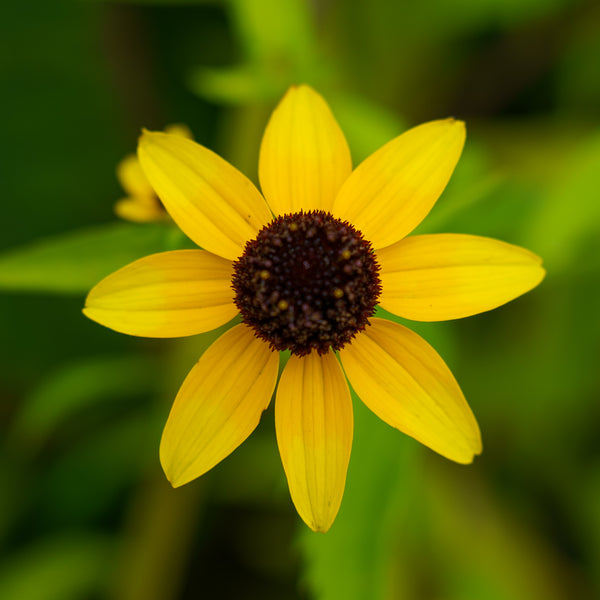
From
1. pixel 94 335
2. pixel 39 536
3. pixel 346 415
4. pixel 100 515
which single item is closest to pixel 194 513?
pixel 100 515

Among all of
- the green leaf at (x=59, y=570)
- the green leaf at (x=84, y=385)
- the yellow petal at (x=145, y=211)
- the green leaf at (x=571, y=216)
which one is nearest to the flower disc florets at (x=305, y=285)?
the yellow petal at (x=145, y=211)

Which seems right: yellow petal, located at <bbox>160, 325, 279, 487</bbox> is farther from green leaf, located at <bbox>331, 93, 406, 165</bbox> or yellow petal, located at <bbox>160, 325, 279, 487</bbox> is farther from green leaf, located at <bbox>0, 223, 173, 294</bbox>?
green leaf, located at <bbox>331, 93, 406, 165</bbox>

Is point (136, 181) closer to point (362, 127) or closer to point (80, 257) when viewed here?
point (80, 257)

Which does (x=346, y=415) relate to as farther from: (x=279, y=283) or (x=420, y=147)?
(x=420, y=147)

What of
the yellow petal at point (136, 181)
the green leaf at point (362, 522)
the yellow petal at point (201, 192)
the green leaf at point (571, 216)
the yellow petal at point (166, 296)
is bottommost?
the green leaf at point (362, 522)

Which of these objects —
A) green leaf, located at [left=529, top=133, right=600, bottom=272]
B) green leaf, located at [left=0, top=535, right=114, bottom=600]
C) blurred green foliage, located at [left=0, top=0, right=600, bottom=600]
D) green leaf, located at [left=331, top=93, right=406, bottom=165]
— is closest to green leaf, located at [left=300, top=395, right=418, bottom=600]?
blurred green foliage, located at [left=0, top=0, right=600, bottom=600]

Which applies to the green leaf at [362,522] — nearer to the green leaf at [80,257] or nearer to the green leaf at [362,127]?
the green leaf at [80,257]
